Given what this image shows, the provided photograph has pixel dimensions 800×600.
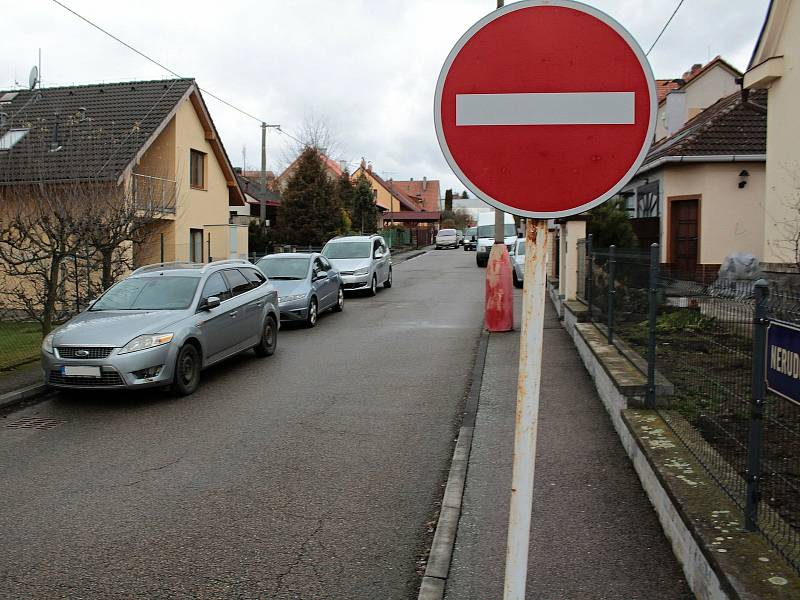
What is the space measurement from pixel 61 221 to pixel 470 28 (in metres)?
10.8

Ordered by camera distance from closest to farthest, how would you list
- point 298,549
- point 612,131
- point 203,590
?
point 612,131 < point 203,590 < point 298,549

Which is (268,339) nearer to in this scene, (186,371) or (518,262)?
(186,371)

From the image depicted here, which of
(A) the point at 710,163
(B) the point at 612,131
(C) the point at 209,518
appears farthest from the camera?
(A) the point at 710,163

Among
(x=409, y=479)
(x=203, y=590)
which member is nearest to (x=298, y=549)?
(x=203, y=590)

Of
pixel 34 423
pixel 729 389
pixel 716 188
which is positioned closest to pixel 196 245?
pixel 716 188

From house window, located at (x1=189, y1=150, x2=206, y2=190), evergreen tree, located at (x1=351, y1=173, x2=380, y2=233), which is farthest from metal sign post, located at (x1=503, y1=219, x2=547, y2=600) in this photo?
evergreen tree, located at (x1=351, y1=173, x2=380, y2=233)

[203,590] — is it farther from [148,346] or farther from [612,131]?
[148,346]

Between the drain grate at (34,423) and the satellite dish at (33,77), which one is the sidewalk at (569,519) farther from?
the satellite dish at (33,77)

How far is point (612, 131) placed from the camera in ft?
8.71

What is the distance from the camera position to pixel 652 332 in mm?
6527

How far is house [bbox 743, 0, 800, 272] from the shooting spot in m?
11.9

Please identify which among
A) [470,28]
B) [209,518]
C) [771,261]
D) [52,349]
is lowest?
[209,518]

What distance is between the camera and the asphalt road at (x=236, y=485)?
14.5 feet

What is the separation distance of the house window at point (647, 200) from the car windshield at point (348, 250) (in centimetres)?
819
